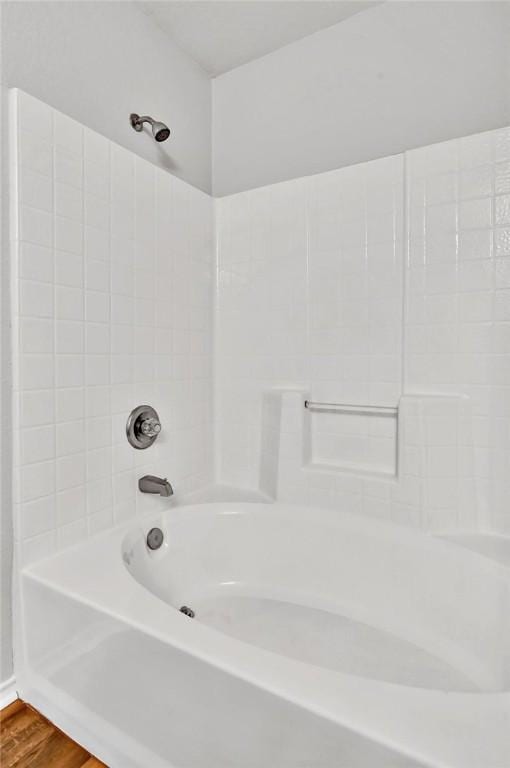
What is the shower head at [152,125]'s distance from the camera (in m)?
1.56

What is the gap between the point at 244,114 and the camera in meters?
1.95

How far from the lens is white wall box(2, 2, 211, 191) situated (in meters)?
1.24

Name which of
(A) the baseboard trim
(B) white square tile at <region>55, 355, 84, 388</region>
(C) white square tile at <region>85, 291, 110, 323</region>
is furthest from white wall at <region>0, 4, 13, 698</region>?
(C) white square tile at <region>85, 291, 110, 323</region>

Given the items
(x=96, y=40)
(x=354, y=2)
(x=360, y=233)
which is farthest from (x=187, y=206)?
(x=354, y=2)

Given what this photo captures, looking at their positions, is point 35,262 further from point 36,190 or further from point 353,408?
point 353,408

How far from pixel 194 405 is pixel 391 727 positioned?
4.53 ft

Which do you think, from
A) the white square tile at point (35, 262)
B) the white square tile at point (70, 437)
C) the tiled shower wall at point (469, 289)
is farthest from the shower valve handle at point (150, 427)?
the tiled shower wall at point (469, 289)

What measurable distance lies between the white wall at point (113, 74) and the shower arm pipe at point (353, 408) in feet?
3.79

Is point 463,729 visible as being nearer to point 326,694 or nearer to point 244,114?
point 326,694

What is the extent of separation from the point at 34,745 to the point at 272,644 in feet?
2.17

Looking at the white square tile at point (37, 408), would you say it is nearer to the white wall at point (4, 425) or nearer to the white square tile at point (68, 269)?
the white wall at point (4, 425)

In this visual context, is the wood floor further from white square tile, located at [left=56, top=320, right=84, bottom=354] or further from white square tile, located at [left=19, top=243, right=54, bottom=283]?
white square tile, located at [left=19, top=243, right=54, bottom=283]

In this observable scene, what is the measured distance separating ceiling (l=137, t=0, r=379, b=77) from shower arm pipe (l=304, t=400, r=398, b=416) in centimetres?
154

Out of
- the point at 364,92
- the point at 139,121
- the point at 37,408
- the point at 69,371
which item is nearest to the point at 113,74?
the point at 139,121
